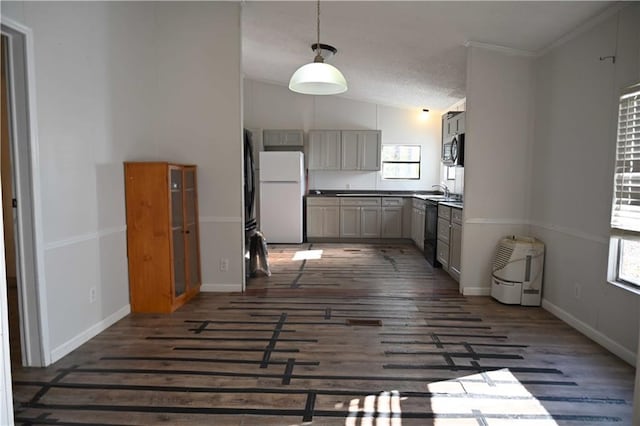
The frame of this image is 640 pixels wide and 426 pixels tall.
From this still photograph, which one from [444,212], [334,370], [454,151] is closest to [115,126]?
[334,370]

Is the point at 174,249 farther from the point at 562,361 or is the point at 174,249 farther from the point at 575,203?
the point at 575,203

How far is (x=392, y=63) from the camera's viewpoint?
5277mm

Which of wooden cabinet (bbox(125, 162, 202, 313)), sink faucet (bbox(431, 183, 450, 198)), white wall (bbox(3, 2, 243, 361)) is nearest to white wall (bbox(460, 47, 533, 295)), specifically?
white wall (bbox(3, 2, 243, 361))

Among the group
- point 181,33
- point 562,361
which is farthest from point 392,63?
point 562,361

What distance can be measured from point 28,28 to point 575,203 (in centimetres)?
419

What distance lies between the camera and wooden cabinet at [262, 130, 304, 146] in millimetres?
7773

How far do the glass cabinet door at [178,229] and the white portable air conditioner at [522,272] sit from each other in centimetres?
315

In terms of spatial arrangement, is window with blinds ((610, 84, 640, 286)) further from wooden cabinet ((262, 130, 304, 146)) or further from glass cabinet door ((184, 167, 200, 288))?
wooden cabinet ((262, 130, 304, 146))

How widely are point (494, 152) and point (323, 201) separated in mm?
3850

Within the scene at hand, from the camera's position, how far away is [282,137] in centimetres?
780

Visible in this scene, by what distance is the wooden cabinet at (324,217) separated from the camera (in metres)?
7.54

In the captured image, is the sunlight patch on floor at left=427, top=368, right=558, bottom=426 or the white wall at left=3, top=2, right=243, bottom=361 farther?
the white wall at left=3, top=2, right=243, bottom=361

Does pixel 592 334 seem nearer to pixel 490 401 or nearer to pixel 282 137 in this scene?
pixel 490 401

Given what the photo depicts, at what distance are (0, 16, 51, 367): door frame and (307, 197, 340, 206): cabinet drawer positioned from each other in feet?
17.2
